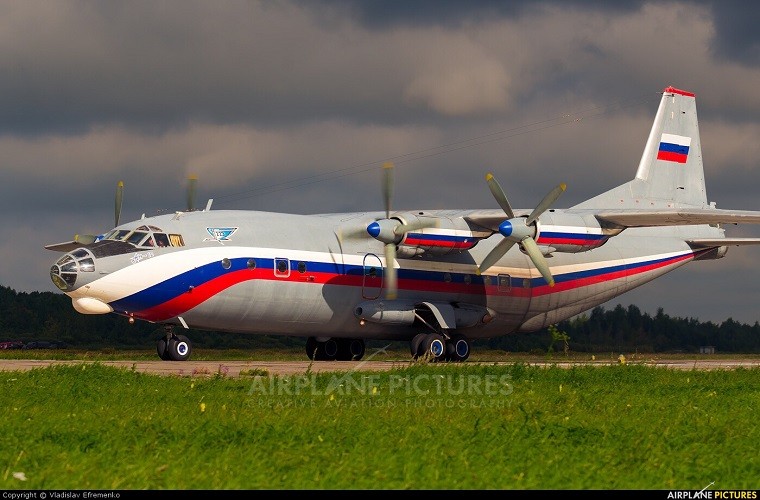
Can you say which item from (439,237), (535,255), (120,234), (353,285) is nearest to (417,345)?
(353,285)

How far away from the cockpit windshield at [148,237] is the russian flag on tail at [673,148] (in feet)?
73.2

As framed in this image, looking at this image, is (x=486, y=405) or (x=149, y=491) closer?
(x=149, y=491)

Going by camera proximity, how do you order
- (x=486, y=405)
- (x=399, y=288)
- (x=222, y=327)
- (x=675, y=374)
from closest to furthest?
(x=486, y=405)
(x=675, y=374)
(x=222, y=327)
(x=399, y=288)

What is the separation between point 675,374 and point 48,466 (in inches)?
754

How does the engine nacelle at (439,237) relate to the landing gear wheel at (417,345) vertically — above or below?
above

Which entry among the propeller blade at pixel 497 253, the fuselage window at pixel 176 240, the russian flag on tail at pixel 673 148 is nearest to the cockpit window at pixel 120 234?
the fuselage window at pixel 176 240

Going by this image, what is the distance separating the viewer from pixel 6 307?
55.2 metres

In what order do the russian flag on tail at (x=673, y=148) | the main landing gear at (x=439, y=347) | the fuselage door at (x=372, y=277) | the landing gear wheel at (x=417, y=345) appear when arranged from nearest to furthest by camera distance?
the fuselage door at (x=372, y=277)
the main landing gear at (x=439, y=347)
the landing gear wheel at (x=417, y=345)
the russian flag on tail at (x=673, y=148)

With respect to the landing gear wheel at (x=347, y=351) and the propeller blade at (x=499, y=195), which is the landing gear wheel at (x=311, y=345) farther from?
the propeller blade at (x=499, y=195)

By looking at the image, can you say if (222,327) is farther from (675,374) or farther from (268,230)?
(675,374)

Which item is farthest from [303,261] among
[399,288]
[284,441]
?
[284,441]

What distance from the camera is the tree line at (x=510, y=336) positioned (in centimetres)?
4853

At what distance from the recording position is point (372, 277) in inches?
1361

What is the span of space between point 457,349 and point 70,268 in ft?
45.8
